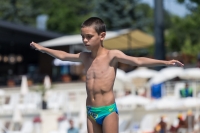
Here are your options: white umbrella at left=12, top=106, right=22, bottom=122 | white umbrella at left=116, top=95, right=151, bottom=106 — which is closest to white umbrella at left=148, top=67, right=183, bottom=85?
white umbrella at left=116, top=95, right=151, bottom=106

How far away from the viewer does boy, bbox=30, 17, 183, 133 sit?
4691mm

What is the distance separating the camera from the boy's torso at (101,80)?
474cm

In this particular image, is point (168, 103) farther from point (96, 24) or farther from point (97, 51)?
point (96, 24)

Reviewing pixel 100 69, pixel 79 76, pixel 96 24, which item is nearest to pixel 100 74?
pixel 100 69

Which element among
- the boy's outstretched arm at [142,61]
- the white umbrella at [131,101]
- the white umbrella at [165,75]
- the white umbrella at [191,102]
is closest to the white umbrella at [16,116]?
the white umbrella at [131,101]

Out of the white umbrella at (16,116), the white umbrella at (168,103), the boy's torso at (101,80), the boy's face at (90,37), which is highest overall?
the boy's face at (90,37)

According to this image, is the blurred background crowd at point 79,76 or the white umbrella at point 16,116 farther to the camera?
the white umbrella at point 16,116

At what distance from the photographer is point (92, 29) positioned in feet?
15.4

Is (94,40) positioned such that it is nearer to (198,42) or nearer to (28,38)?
(28,38)

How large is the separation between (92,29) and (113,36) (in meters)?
26.7

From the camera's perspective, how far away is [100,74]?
4766 millimetres

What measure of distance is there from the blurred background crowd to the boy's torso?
9357 mm

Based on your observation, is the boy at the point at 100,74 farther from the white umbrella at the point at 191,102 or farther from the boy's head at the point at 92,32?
the white umbrella at the point at 191,102

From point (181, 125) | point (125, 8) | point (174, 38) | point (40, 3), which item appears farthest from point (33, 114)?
point (40, 3)
